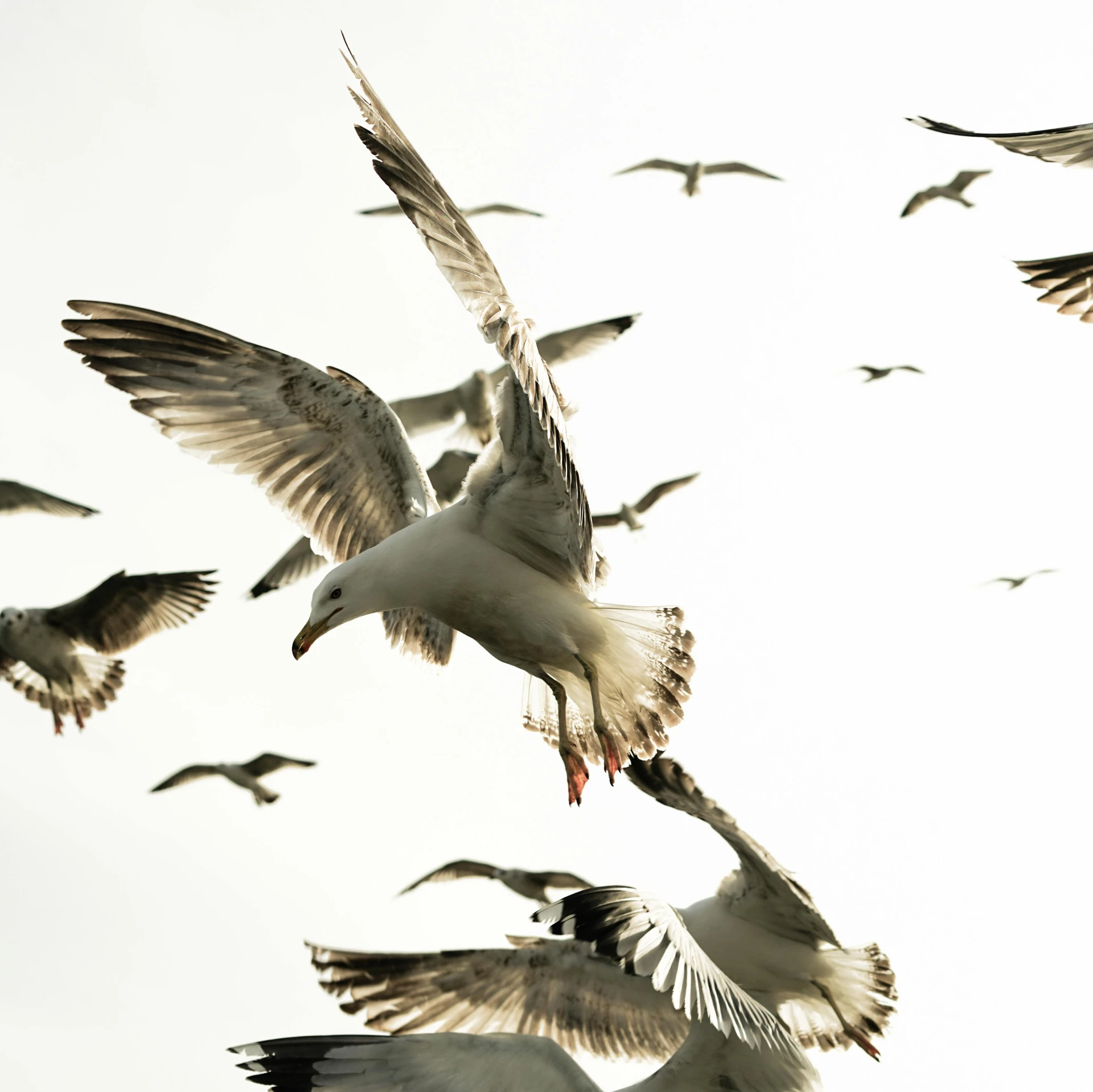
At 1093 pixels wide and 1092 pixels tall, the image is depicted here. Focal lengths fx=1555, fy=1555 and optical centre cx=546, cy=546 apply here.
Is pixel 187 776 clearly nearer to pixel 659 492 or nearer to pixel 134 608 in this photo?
pixel 134 608

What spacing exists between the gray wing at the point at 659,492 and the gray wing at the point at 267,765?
3281mm

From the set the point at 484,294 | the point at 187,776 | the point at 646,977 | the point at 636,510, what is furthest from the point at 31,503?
the point at 484,294

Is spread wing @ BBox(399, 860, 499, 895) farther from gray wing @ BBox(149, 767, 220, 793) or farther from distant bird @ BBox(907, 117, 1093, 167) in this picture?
distant bird @ BBox(907, 117, 1093, 167)

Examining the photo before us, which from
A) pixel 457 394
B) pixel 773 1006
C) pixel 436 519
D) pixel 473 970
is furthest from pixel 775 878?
pixel 457 394

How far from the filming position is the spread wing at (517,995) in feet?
22.8

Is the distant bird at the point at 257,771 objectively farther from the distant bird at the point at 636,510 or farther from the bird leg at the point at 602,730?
the bird leg at the point at 602,730

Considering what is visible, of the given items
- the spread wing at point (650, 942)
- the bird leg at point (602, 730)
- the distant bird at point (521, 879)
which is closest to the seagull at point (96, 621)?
the distant bird at point (521, 879)

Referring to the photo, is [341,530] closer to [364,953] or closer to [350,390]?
[350,390]

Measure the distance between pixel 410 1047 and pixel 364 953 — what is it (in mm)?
879

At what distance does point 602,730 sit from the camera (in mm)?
5672

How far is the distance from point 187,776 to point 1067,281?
333 inches

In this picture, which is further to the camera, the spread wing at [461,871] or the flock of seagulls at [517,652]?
the spread wing at [461,871]

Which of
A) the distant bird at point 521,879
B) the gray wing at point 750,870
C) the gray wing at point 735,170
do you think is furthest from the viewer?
the gray wing at point 735,170

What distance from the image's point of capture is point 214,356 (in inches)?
251
